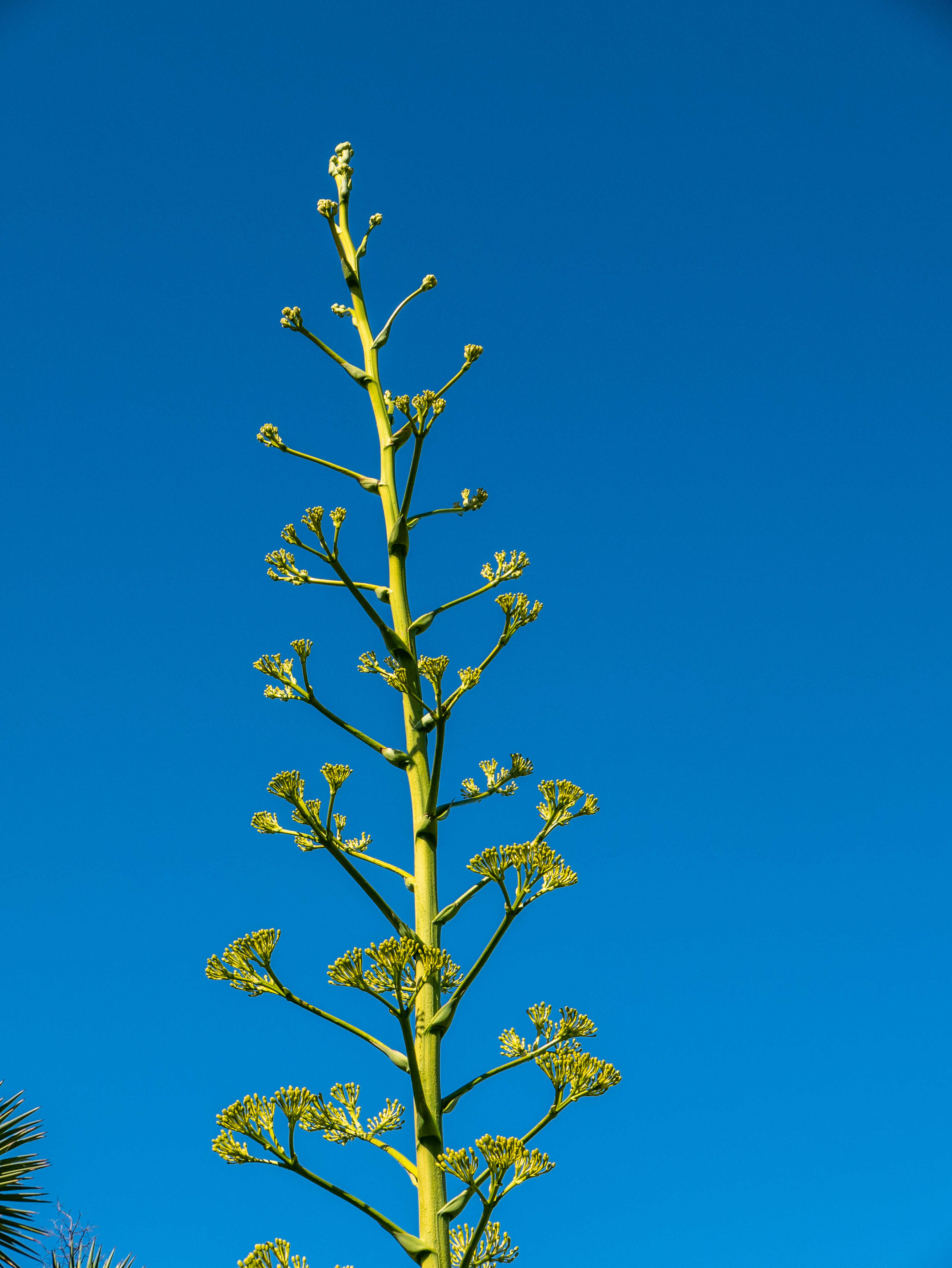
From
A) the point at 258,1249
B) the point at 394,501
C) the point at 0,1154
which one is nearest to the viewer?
the point at 258,1249

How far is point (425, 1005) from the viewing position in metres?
4.62

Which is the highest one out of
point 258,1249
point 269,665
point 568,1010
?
point 269,665

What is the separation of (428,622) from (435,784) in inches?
39.6

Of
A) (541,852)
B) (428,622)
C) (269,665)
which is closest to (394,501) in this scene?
(428,622)

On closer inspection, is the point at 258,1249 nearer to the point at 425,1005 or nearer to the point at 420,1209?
the point at 420,1209

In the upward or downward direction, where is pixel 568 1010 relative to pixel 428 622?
downward

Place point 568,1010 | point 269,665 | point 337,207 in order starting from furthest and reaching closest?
1. point 337,207
2. point 269,665
3. point 568,1010

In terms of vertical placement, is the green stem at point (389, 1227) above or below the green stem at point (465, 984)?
below

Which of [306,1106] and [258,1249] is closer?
[258,1249]

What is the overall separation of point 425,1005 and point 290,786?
4.25ft

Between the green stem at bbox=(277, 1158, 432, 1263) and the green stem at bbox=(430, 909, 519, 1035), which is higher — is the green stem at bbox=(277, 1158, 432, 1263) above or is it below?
below

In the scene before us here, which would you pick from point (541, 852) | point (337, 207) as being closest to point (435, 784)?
point (541, 852)

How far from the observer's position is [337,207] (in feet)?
22.3

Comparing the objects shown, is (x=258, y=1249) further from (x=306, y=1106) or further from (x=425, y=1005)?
(x=425, y=1005)
